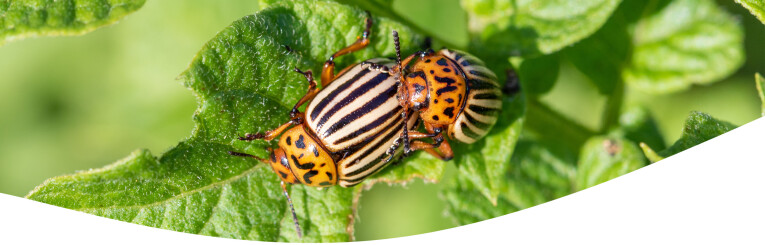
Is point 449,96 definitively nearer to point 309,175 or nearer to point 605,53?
point 309,175

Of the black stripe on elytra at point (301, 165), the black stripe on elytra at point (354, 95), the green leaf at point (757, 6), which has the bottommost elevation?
the green leaf at point (757, 6)

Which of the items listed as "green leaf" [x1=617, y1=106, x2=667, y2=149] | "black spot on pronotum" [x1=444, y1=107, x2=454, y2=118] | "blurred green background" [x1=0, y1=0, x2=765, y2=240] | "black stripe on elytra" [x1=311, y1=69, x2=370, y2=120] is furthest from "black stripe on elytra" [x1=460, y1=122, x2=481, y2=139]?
"blurred green background" [x1=0, y1=0, x2=765, y2=240]

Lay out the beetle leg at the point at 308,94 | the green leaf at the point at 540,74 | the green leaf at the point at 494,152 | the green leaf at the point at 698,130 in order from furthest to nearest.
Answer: the green leaf at the point at 540,74
the green leaf at the point at 494,152
the beetle leg at the point at 308,94
the green leaf at the point at 698,130

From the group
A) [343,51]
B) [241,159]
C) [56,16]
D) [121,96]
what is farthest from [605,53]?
[121,96]

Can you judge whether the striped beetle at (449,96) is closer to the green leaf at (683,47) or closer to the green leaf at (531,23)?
the green leaf at (531,23)

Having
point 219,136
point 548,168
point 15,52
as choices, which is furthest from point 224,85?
point 15,52

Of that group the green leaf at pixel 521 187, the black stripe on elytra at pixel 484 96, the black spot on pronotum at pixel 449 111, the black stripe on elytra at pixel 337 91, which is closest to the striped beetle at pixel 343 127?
the black stripe on elytra at pixel 337 91

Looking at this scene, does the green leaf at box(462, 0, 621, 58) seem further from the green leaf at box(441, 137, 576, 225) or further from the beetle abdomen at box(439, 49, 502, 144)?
the green leaf at box(441, 137, 576, 225)

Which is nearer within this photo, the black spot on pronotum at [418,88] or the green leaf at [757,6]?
the green leaf at [757,6]
